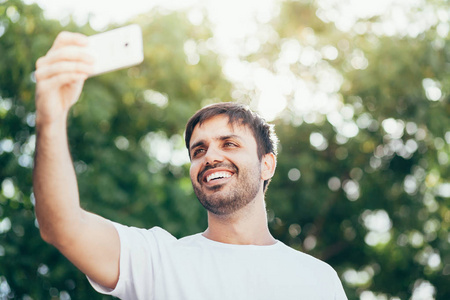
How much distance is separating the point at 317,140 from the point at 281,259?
7974 mm

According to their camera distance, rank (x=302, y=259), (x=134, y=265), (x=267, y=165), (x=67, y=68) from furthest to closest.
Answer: (x=267, y=165) < (x=302, y=259) < (x=134, y=265) < (x=67, y=68)

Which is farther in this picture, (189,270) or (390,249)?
(390,249)

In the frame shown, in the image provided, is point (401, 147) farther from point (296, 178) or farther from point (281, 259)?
point (281, 259)

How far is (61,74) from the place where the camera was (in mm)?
1520

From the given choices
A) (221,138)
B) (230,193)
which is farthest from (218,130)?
(230,193)

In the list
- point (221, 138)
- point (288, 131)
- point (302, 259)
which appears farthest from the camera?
point (288, 131)

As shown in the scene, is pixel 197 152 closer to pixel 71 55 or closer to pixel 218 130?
pixel 218 130

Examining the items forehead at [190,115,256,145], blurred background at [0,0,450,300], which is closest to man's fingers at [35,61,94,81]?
forehead at [190,115,256,145]

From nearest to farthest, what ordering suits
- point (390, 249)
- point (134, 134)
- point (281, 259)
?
point (281, 259)
point (134, 134)
point (390, 249)

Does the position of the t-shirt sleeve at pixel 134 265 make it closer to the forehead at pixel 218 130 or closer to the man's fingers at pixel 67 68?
the forehead at pixel 218 130

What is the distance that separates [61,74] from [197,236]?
3.73 ft

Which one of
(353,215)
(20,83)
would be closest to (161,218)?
(20,83)

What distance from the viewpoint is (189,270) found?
221 centimetres

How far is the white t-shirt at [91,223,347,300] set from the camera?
2.12 meters
